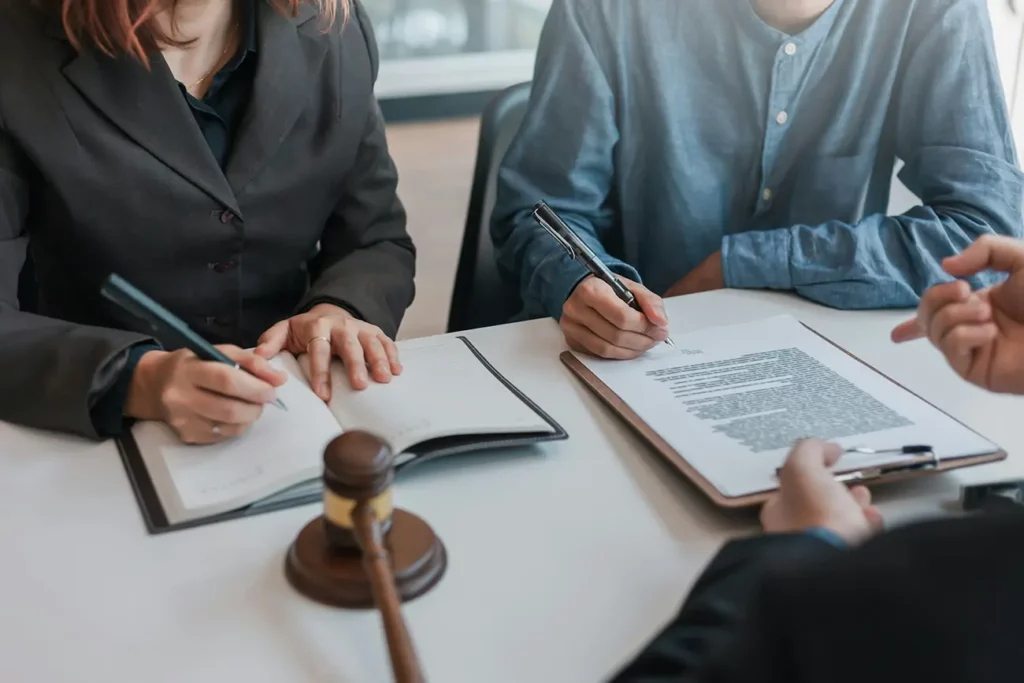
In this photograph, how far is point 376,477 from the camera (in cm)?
70

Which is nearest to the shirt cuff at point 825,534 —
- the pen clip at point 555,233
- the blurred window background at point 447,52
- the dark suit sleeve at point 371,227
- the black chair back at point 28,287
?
the pen clip at point 555,233

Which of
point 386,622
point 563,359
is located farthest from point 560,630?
point 563,359

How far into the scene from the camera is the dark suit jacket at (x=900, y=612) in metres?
0.34

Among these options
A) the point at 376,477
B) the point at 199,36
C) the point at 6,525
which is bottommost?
the point at 6,525

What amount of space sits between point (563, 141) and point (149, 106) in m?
0.51

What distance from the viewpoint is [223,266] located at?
50.2 inches

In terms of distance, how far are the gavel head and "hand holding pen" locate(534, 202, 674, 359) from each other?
15.7 inches

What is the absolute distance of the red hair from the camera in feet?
3.56

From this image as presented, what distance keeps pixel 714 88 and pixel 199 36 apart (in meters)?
0.67

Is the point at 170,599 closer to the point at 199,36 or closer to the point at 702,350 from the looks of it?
the point at 702,350

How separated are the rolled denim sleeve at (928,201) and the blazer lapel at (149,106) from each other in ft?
2.06

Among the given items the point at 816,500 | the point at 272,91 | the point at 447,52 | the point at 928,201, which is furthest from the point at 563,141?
the point at 447,52

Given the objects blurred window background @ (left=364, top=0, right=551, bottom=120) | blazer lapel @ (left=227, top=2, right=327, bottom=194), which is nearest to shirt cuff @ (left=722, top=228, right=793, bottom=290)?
blazer lapel @ (left=227, top=2, right=327, bottom=194)

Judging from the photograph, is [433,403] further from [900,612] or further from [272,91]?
[900,612]
